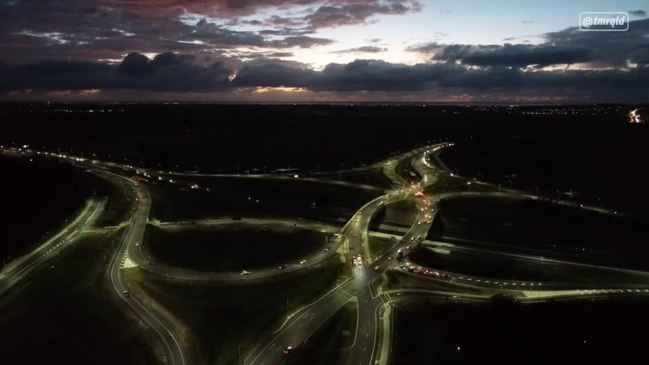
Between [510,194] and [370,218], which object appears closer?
[370,218]

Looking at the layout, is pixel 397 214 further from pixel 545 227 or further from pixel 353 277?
pixel 353 277

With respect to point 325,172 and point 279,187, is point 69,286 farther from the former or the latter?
point 325,172

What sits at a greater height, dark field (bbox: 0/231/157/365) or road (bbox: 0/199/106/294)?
road (bbox: 0/199/106/294)

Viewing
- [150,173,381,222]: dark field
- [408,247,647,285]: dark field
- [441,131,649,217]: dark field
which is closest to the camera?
[408,247,647,285]: dark field

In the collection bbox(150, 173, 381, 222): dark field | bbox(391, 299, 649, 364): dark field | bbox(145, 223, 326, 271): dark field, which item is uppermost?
bbox(150, 173, 381, 222): dark field

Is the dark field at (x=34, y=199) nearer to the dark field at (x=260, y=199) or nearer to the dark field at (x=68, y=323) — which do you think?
the dark field at (x=68, y=323)

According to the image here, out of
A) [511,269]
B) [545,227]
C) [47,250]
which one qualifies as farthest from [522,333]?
[47,250]

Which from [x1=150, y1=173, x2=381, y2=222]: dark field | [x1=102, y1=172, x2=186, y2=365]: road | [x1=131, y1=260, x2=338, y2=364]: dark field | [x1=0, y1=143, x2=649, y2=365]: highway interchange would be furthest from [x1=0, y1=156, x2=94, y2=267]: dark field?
[x1=131, y1=260, x2=338, y2=364]: dark field

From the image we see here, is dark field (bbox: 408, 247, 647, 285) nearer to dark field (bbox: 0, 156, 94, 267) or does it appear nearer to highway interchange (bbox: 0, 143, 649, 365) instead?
highway interchange (bbox: 0, 143, 649, 365)

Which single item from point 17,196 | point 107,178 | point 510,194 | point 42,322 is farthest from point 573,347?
point 107,178
